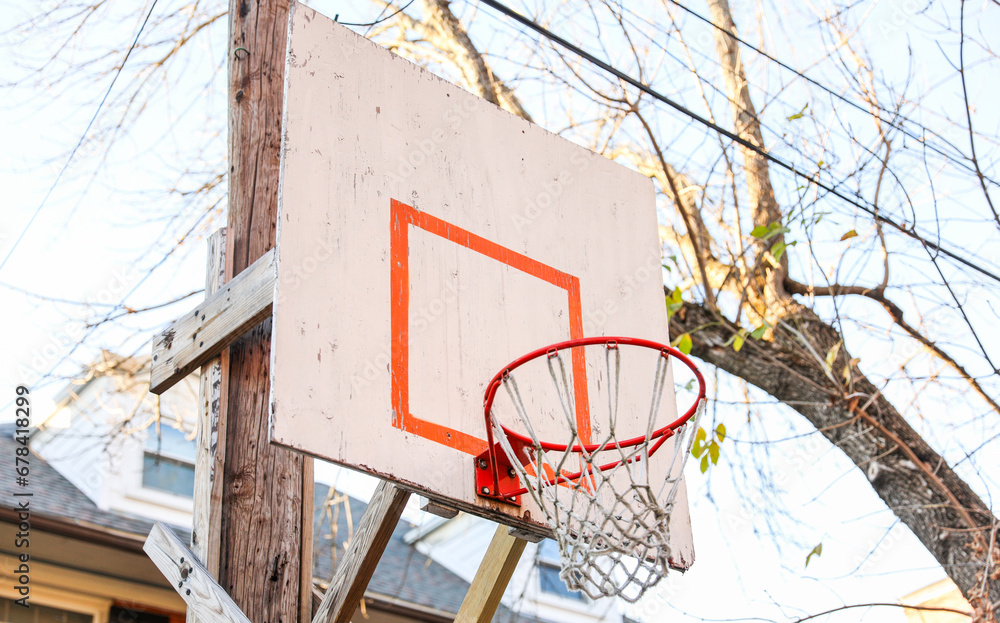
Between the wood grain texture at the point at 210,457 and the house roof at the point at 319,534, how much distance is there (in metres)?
4.01

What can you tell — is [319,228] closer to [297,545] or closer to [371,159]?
[371,159]

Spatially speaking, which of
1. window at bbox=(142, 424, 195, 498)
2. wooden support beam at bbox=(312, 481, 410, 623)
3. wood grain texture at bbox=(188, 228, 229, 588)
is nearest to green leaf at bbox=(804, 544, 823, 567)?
wooden support beam at bbox=(312, 481, 410, 623)

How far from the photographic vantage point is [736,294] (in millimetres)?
7586

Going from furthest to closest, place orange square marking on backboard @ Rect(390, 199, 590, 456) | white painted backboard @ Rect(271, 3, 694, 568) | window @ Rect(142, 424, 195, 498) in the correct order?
window @ Rect(142, 424, 195, 498), orange square marking on backboard @ Rect(390, 199, 590, 456), white painted backboard @ Rect(271, 3, 694, 568)

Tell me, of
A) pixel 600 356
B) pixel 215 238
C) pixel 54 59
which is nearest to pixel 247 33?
pixel 215 238

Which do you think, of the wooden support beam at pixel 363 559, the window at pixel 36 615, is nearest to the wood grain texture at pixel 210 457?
the wooden support beam at pixel 363 559

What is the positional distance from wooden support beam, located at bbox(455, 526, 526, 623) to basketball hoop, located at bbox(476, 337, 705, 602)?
1.16 ft

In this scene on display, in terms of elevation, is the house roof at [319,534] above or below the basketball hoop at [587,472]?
above

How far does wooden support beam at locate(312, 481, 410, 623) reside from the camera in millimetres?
3557

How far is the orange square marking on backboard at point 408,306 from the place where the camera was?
3.51m

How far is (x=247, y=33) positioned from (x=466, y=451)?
208 centimetres

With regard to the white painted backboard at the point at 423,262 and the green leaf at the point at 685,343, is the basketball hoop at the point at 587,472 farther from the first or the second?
the green leaf at the point at 685,343

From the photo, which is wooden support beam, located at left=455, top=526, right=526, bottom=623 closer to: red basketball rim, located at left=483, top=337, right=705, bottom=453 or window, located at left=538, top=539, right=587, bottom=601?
red basketball rim, located at left=483, top=337, right=705, bottom=453

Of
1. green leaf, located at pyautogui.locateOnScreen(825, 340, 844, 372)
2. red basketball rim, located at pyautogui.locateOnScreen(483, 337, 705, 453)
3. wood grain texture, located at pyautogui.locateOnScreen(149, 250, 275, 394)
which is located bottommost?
red basketball rim, located at pyautogui.locateOnScreen(483, 337, 705, 453)
